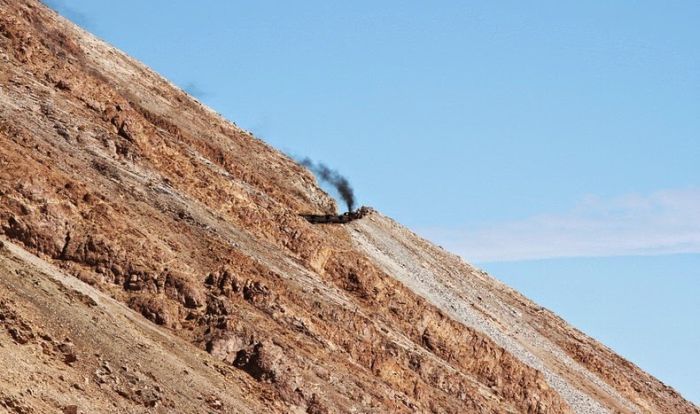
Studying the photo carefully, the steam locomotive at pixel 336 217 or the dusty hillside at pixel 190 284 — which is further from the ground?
the steam locomotive at pixel 336 217

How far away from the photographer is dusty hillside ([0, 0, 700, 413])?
4222 cm

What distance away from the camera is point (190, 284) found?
5259 centimetres

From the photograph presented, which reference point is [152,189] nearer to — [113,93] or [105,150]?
[105,150]

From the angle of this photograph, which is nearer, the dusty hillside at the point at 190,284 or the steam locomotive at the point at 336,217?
the dusty hillside at the point at 190,284

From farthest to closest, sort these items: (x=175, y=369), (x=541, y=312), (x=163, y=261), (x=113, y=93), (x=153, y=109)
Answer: (x=541, y=312)
(x=153, y=109)
(x=113, y=93)
(x=163, y=261)
(x=175, y=369)

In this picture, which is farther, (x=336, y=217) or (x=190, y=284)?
(x=336, y=217)

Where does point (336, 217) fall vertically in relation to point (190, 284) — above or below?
above

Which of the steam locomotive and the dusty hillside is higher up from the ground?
the steam locomotive

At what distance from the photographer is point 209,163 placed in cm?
7175

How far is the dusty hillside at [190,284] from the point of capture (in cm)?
4222

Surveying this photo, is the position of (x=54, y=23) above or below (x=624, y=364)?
below

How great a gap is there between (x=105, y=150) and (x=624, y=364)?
63.3 m

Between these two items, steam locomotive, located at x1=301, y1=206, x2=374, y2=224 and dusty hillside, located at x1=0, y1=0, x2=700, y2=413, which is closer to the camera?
dusty hillside, located at x1=0, y1=0, x2=700, y2=413

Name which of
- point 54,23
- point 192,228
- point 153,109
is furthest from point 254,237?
point 54,23
